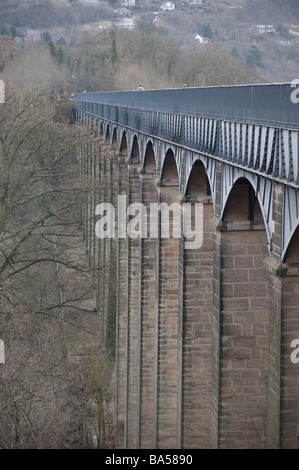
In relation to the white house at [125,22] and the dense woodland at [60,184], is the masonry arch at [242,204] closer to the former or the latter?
the dense woodland at [60,184]

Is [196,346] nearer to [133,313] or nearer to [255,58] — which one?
[133,313]

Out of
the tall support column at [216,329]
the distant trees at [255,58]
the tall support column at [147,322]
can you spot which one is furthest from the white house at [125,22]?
the tall support column at [216,329]

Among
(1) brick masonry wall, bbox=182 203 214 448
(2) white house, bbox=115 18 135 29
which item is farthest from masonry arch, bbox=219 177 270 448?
(2) white house, bbox=115 18 135 29

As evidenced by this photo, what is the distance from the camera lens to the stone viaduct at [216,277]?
1153 cm

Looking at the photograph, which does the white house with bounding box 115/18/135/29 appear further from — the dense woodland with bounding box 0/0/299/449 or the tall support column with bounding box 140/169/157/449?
the tall support column with bounding box 140/169/157/449

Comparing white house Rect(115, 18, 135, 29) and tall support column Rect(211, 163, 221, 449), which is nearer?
tall support column Rect(211, 163, 221, 449)

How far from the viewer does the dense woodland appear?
73.5 feet

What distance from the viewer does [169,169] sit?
22.2 meters

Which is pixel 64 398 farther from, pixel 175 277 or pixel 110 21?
pixel 110 21

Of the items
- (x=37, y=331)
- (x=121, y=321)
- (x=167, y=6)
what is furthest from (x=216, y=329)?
(x=167, y=6)

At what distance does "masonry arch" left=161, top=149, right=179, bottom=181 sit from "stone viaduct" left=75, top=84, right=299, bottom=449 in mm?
41

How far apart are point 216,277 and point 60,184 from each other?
20596mm

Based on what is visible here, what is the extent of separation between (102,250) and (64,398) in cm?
1337
